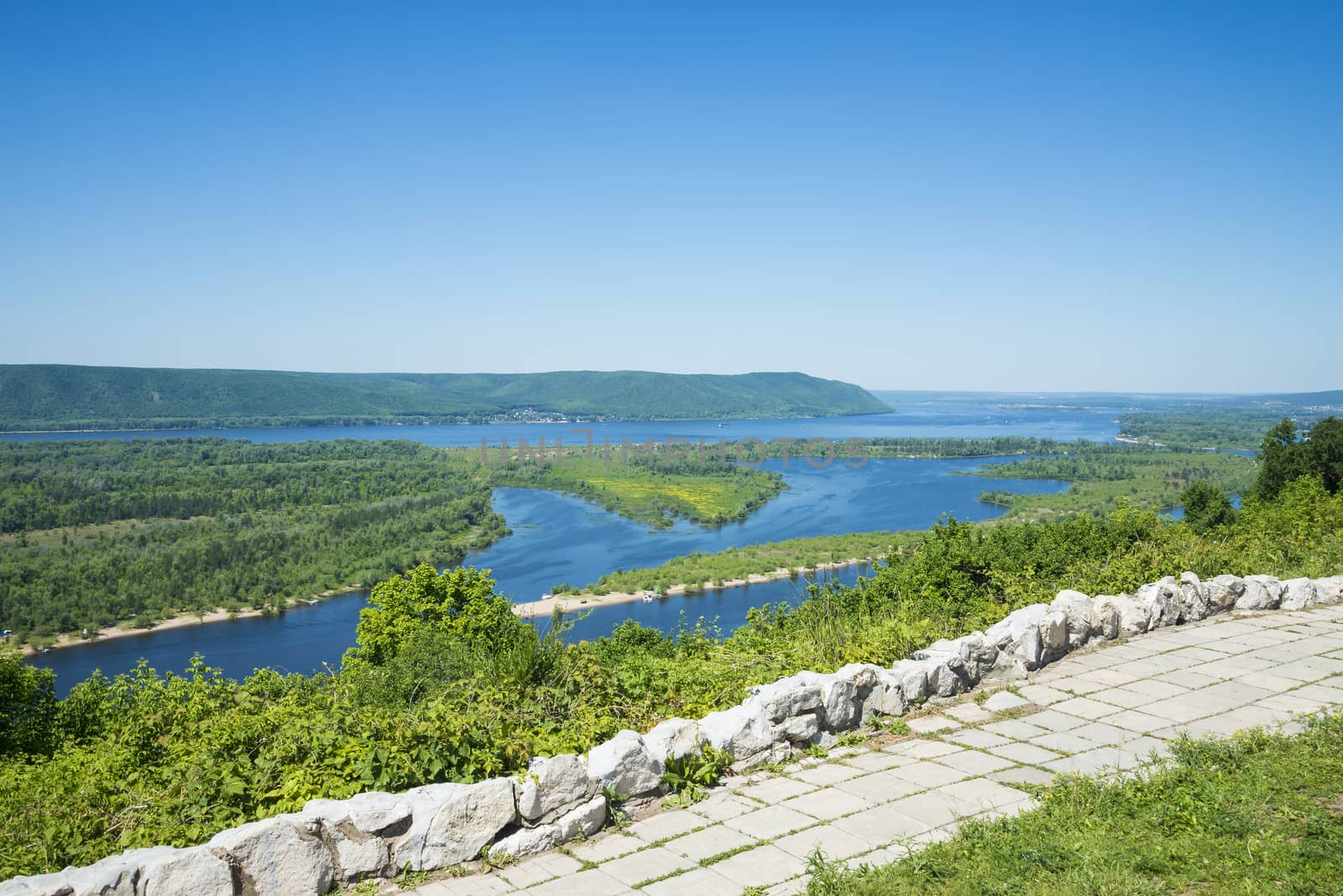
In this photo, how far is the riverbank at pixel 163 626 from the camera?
1694 inches

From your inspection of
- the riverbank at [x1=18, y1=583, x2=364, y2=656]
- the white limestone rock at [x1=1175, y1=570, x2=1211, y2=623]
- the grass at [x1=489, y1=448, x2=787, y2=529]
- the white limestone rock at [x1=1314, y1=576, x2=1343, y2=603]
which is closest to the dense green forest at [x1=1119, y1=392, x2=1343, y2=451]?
the grass at [x1=489, y1=448, x2=787, y2=529]

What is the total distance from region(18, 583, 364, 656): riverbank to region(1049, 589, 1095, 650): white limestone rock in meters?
49.2

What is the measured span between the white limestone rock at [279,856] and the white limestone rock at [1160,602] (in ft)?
22.1

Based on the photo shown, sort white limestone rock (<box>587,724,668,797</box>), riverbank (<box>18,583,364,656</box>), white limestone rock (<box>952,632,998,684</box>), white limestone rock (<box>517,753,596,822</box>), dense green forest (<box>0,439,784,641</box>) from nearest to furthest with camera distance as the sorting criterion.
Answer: white limestone rock (<box>517,753,596,822</box>) → white limestone rock (<box>587,724,668,797</box>) → white limestone rock (<box>952,632,998,684</box>) → riverbank (<box>18,583,364,656</box>) → dense green forest (<box>0,439,784,641</box>)

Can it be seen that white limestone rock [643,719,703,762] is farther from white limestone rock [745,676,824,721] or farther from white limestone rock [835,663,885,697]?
white limestone rock [835,663,885,697]

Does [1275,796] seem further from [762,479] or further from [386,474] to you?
[386,474]

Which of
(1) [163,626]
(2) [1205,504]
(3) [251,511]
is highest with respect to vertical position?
(2) [1205,504]

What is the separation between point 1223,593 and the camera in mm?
7875

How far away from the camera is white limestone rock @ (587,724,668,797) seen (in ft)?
13.4

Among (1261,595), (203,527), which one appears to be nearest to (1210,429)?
(203,527)

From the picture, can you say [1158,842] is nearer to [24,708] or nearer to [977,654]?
[977,654]

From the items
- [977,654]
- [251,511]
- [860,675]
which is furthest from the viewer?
[251,511]

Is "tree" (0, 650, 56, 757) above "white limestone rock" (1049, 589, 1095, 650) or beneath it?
beneath

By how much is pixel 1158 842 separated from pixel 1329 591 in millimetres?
6899
